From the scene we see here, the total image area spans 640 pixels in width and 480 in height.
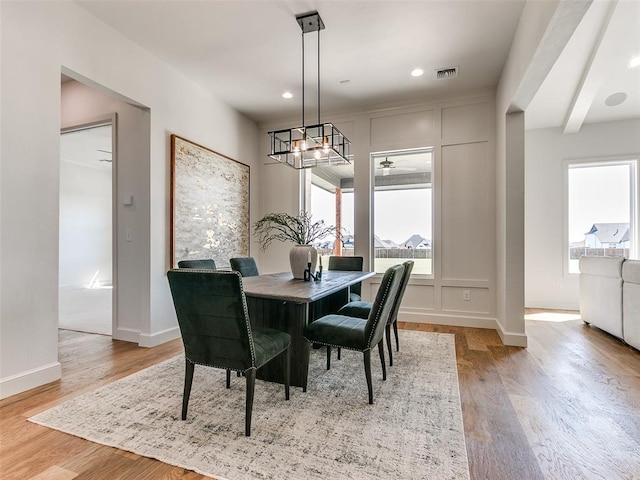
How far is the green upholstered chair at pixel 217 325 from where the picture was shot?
65.8 inches

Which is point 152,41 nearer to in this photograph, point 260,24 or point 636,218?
point 260,24

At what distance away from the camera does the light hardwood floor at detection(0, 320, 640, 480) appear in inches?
58.6

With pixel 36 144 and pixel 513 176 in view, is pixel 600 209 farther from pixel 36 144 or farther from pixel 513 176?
pixel 36 144

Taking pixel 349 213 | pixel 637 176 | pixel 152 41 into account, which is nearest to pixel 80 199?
pixel 152 41

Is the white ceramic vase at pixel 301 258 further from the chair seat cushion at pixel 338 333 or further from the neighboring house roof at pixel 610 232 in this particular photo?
the neighboring house roof at pixel 610 232

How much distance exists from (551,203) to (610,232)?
0.95m

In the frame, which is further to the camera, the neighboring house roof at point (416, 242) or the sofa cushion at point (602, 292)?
the neighboring house roof at point (416, 242)

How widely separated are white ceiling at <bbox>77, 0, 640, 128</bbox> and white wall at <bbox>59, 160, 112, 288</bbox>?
519 centimetres

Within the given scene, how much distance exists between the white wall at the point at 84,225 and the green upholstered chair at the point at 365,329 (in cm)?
739

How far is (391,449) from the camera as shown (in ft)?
5.29

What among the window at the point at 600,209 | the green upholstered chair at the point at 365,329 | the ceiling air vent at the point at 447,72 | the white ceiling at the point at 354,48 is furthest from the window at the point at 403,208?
the window at the point at 600,209

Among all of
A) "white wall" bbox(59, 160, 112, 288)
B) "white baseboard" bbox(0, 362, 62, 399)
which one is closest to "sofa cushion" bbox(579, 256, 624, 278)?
"white baseboard" bbox(0, 362, 62, 399)

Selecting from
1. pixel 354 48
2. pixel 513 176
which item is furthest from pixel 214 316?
pixel 513 176

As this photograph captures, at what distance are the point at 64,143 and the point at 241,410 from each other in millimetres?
6394
